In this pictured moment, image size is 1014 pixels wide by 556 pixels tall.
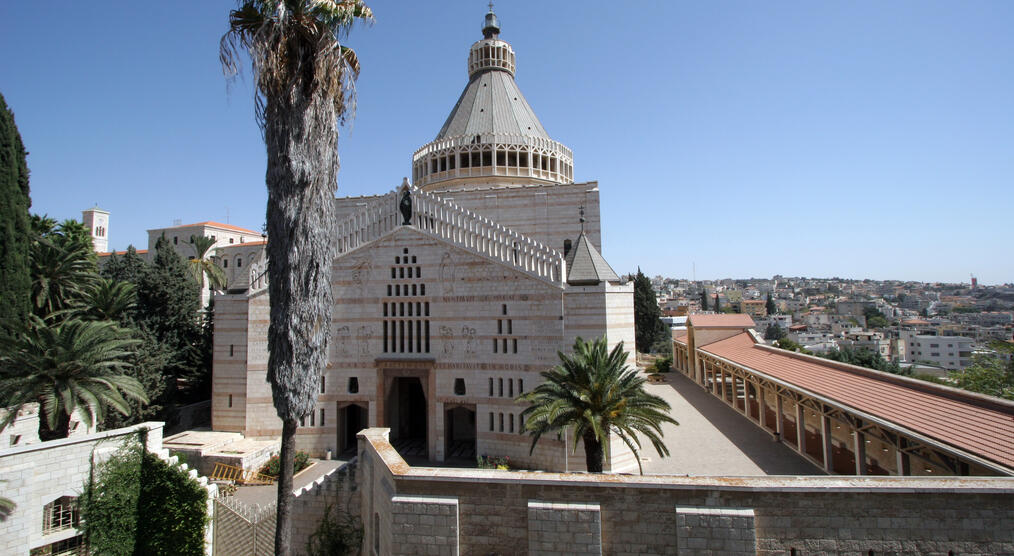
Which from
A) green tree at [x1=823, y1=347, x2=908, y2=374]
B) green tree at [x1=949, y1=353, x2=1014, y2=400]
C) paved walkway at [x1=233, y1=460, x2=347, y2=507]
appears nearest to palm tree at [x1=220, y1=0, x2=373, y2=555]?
paved walkway at [x1=233, y1=460, x2=347, y2=507]

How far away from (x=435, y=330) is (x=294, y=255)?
1163 cm

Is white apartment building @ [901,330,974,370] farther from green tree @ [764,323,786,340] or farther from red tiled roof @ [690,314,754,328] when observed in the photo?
red tiled roof @ [690,314,754,328]

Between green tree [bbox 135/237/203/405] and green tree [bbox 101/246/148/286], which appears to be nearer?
green tree [bbox 135/237/203/405]

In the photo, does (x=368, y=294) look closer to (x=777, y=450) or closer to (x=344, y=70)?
(x=344, y=70)

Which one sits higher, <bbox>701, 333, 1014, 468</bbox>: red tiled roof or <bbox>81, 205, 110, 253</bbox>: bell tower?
<bbox>81, 205, 110, 253</bbox>: bell tower

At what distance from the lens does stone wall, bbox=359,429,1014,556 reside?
8797 millimetres

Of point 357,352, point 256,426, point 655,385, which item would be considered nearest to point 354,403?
point 357,352

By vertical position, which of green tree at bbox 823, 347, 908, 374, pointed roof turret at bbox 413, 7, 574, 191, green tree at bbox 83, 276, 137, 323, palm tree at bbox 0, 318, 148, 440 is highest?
pointed roof turret at bbox 413, 7, 574, 191

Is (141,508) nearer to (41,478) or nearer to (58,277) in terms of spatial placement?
(41,478)

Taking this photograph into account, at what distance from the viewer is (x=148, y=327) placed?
27.5 meters

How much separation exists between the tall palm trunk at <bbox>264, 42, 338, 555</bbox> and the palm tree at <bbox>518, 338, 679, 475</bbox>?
6619mm

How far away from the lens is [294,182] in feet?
35.8

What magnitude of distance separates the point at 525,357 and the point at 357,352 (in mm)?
7840

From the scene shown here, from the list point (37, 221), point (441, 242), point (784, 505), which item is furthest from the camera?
point (37, 221)
